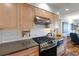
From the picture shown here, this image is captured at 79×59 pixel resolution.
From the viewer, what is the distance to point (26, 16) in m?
2.67

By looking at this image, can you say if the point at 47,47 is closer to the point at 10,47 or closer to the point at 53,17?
the point at 10,47

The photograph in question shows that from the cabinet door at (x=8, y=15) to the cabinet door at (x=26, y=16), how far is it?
0.27 m

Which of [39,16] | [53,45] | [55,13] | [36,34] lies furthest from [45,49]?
[55,13]

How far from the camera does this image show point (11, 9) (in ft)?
7.09

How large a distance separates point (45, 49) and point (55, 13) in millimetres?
1378

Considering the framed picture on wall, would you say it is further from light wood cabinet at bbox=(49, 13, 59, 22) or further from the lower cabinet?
the lower cabinet

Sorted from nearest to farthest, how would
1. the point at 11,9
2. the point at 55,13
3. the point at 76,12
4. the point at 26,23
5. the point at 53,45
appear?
the point at 11,9 → the point at 26,23 → the point at 76,12 → the point at 53,45 → the point at 55,13

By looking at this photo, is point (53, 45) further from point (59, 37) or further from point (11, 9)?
point (11, 9)

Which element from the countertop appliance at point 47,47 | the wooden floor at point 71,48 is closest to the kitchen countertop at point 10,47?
the countertop appliance at point 47,47

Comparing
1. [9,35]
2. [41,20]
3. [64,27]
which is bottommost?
[9,35]

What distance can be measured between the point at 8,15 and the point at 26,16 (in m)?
0.66

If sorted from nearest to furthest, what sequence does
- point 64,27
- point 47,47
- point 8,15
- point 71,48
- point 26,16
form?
point 8,15, point 26,16, point 47,47, point 64,27, point 71,48

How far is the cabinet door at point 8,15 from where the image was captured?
196 centimetres

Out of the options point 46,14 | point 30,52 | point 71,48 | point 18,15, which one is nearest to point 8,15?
point 18,15
